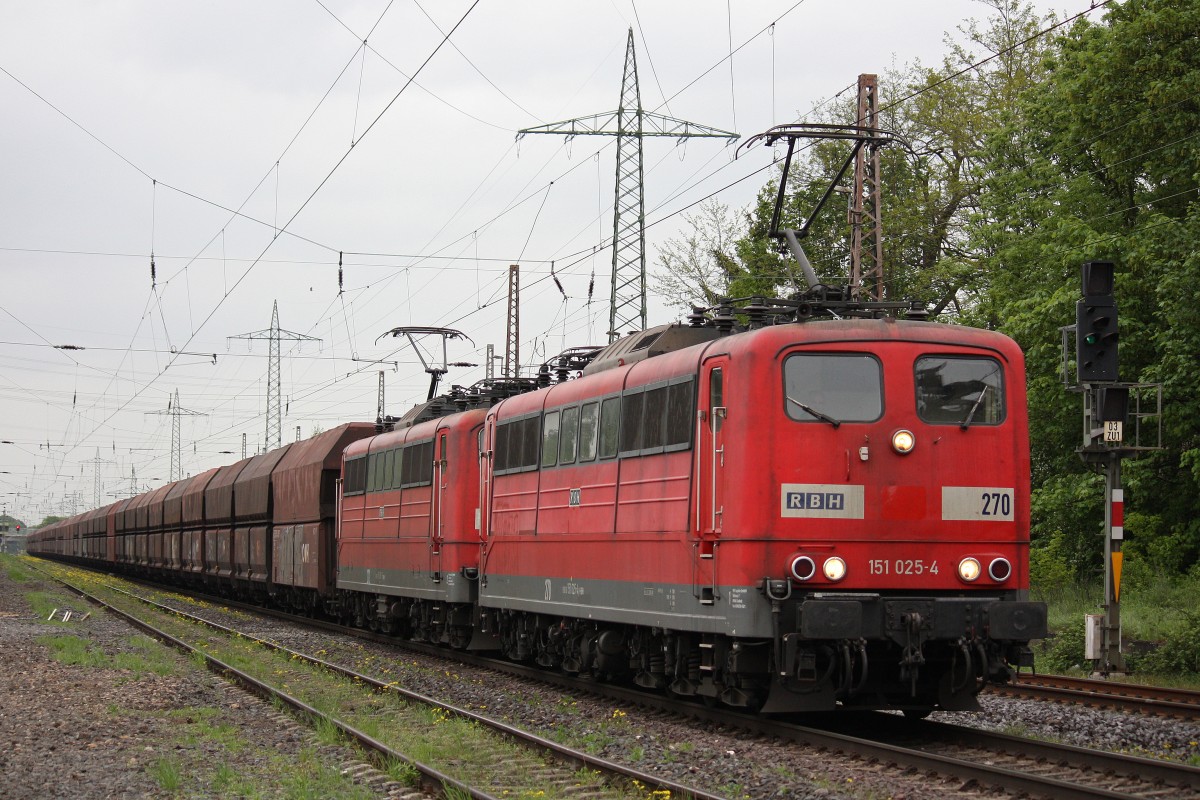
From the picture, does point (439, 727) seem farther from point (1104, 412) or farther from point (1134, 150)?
point (1134, 150)

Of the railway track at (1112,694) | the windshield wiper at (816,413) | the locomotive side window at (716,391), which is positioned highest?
the locomotive side window at (716,391)

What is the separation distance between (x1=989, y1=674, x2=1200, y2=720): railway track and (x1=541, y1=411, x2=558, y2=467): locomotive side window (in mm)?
5676

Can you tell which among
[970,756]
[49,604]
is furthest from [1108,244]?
[49,604]

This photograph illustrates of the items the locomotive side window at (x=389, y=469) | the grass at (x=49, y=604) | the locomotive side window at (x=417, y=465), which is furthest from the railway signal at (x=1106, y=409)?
the grass at (x=49, y=604)

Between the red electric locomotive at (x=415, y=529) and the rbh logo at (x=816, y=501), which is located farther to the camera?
the red electric locomotive at (x=415, y=529)

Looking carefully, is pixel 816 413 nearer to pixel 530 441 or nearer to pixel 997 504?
pixel 997 504

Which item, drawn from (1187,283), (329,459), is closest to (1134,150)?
(1187,283)

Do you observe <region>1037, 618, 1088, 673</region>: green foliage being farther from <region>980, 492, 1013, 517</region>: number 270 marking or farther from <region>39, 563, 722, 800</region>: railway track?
<region>39, 563, 722, 800</region>: railway track

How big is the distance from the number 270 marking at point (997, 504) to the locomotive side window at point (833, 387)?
1218mm

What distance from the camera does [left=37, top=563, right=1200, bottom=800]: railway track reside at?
30.7 ft

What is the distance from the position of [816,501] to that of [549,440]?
18.3 ft

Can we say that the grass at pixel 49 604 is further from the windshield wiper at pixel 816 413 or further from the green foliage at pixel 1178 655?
the windshield wiper at pixel 816 413

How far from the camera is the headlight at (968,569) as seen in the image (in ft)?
39.3

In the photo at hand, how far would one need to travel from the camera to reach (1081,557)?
94.3ft
